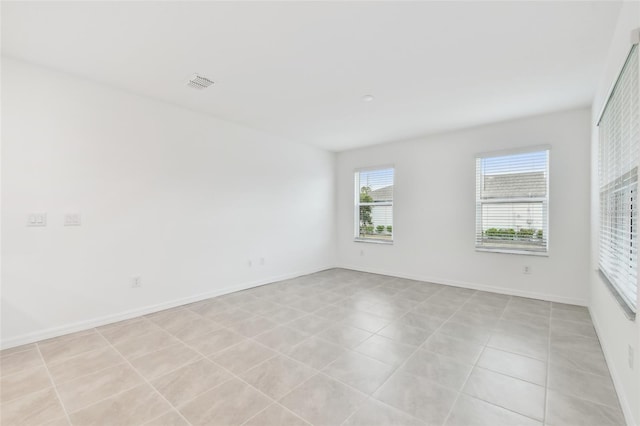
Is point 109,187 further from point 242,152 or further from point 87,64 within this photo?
point 242,152

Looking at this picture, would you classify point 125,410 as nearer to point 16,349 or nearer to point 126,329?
point 126,329

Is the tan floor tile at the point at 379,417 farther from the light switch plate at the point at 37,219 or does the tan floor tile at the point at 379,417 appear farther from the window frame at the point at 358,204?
the window frame at the point at 358,204

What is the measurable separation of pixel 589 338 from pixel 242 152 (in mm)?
4657

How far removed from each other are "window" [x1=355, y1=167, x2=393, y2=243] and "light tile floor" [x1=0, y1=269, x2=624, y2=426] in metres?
2.25

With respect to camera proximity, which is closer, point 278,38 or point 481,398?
point 481,398

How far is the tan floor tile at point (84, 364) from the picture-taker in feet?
6.99

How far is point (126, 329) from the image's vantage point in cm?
295

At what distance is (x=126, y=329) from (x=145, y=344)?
518 mm

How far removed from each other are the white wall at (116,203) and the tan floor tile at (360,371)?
7.98 feet

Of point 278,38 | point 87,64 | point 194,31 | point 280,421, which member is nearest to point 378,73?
point 278,38

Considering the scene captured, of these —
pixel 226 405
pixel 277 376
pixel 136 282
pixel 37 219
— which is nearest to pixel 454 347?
pixel 277 376

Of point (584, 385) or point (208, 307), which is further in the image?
point (208, 307)

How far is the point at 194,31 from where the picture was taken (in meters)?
2.19

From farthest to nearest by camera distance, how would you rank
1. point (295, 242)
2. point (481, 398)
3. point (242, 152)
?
point (295, 242), point (242, 152), point (481, 398)
